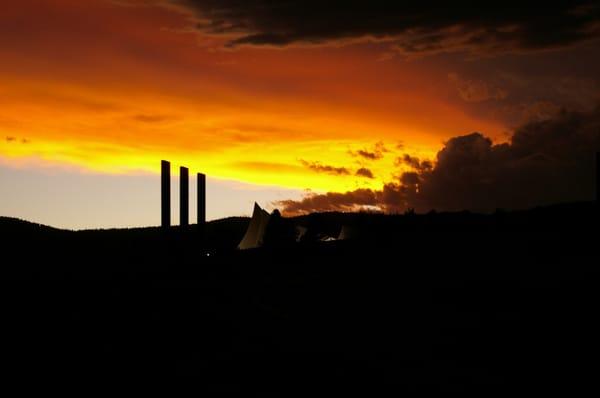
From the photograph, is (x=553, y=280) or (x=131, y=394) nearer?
(x=131, y=394)

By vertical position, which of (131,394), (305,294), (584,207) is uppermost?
(584,207)

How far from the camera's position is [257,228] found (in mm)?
16906

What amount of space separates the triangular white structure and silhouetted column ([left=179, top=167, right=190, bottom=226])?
176 cm

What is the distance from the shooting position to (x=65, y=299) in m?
10.5

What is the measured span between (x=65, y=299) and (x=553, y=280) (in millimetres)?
8355

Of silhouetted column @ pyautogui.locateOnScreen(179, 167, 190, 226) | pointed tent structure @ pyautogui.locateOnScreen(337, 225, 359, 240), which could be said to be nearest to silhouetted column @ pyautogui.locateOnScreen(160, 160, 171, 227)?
silhouetted column @ pyautogui.locateOnScreen(179, 167, 190, 226)

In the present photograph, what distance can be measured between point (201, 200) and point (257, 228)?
3.87 metres

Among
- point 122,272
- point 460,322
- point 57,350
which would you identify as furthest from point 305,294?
point 57,350

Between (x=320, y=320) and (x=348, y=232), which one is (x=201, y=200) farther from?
(x=320, y=320)

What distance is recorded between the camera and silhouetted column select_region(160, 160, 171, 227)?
15.8 meters

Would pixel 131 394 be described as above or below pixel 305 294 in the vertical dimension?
below

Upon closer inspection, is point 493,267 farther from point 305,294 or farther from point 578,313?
point 305,294

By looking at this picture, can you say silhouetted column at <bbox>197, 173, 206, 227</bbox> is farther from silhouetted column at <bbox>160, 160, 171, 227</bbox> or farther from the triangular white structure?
the triangular white structure

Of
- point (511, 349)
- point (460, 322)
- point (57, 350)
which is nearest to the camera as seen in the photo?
point (57, 350)
